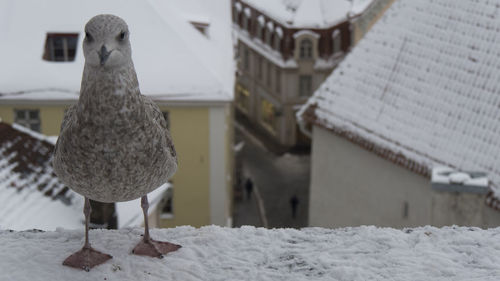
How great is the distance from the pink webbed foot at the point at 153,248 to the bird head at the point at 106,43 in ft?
4.42

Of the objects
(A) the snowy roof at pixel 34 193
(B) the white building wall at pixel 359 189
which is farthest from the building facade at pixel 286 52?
(A) the snowy roof at pixel 34 193

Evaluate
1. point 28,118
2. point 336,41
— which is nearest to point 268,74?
point 336,41

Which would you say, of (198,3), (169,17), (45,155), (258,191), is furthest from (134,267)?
(258,191)

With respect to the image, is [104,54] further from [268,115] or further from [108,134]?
[268,115]

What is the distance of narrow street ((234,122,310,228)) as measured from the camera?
105 ft

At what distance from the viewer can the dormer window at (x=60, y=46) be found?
76.6ft

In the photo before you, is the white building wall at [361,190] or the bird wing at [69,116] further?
the white building wall at [361,190]

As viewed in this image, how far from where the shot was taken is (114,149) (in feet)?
15.1

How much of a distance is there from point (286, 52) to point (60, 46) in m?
18.8

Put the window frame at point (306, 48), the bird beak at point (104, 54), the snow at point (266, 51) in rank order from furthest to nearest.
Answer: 1. the snow at point (266, 51)
2. the window frame at point (306, 48)
3. the bird beak at point (104, 54)

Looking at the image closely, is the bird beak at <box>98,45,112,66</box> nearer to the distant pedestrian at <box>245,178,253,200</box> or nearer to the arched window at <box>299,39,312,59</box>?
the distant pedestrian at <box>245,178,253,200</box>

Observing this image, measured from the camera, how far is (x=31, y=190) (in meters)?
12.5

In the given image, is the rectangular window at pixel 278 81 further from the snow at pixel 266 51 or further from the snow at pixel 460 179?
the snow at pixel 460 179

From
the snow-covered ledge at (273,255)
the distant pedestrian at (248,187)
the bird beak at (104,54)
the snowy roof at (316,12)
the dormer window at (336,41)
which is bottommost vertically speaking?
the distant pedestrian at (248,187)
